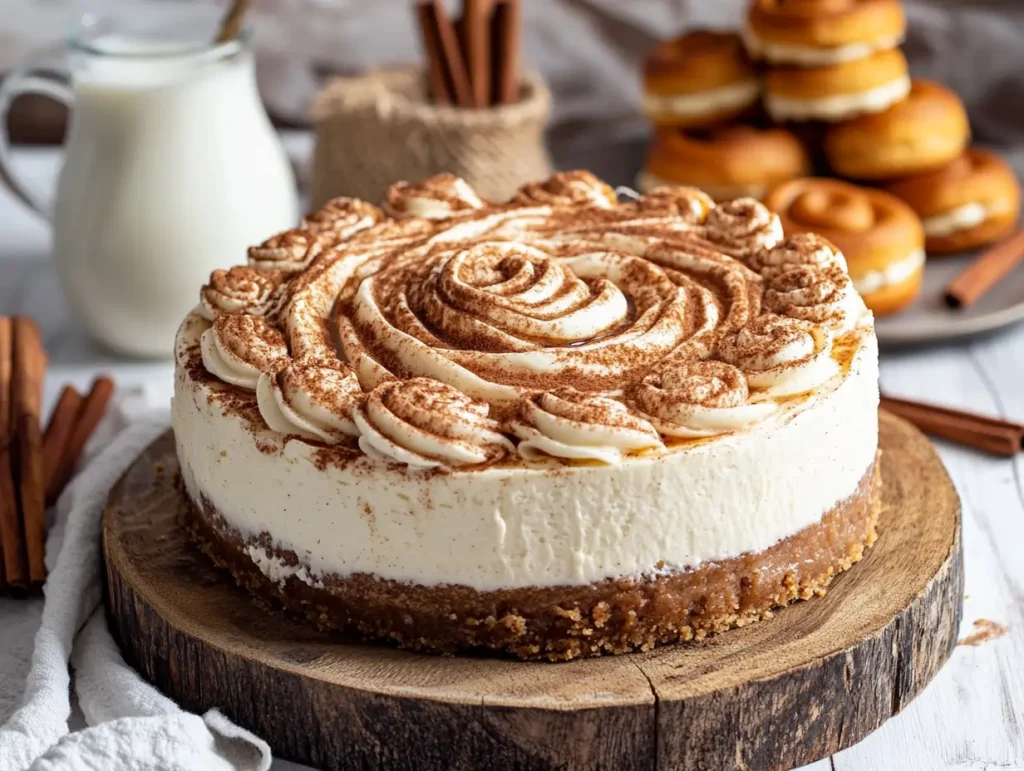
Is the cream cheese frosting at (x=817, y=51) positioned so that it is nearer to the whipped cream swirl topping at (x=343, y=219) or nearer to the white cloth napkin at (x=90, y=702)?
the whipped cream swirl topping at (x=343, y=219)

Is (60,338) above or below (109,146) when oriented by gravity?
below

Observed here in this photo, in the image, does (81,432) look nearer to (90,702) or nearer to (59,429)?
(59,429)

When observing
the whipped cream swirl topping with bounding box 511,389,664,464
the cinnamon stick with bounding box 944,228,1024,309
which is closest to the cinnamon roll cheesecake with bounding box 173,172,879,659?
the whipped cream swirl topping with bounding box 511,389,664,464

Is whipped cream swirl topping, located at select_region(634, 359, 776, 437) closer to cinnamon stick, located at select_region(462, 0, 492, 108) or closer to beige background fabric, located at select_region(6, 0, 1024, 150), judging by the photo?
cinnamon stick, located at select_region(462, 0, 492, 108)

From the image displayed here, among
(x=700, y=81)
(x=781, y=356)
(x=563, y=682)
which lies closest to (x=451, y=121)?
(x=700, y=81)

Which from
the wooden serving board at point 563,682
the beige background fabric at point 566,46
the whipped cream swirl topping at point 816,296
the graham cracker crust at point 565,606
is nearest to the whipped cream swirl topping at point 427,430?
the graham cracker crust at point 565,606

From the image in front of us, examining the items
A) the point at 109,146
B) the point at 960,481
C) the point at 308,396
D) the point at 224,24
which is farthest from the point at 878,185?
the point at 308,396

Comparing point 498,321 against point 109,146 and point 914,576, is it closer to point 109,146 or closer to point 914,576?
point 914,576
